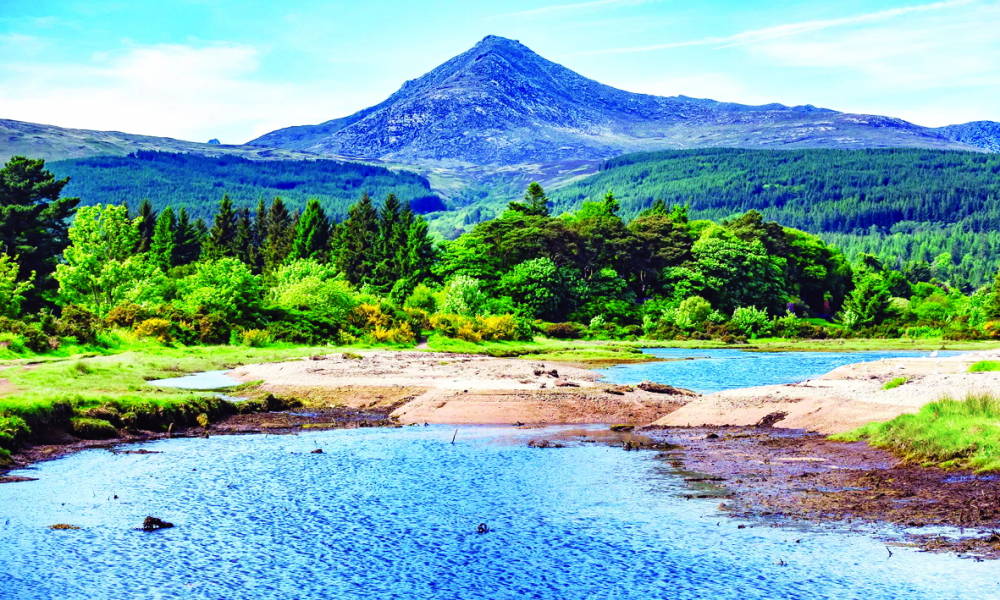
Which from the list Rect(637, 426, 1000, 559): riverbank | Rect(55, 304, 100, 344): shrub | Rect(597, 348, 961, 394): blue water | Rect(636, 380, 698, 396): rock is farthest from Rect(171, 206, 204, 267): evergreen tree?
Rect(637, 426, 1000, 559): riverbank

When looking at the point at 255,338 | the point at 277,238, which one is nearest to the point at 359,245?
the point at 277,238

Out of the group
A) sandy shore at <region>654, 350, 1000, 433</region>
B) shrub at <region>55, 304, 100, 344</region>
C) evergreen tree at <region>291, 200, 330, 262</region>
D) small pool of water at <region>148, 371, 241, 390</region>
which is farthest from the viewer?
evergreen tree at <region>291, 200, 330, 262</region>

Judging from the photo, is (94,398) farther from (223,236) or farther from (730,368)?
(223,236)

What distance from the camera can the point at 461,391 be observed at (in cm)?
3931

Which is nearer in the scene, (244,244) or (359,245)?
(359,245)

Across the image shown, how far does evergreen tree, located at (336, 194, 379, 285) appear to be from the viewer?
112m

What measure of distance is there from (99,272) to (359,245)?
45471mm

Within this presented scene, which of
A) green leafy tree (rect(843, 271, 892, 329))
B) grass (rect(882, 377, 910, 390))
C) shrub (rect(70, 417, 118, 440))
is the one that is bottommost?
green leafy tree (rect(843, 271, 892, 329))

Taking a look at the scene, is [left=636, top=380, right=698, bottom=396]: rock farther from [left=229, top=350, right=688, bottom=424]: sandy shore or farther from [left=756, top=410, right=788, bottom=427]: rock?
[left=756, top=410, right=788, bottom=427]: rock

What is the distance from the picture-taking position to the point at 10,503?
19.6 meters

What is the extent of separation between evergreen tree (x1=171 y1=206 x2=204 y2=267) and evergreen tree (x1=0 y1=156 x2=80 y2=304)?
41.8 meters

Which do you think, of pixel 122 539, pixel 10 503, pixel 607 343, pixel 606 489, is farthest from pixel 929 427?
pixel 607 343

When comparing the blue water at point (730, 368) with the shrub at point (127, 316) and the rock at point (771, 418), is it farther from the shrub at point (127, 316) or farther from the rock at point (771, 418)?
the shrub at point (127, 316)

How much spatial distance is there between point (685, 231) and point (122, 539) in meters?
106
